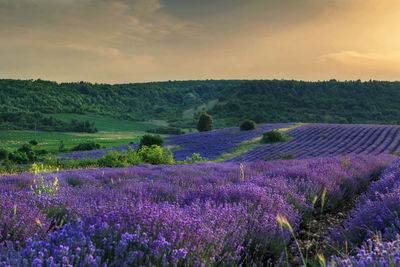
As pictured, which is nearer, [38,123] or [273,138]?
[273,138]

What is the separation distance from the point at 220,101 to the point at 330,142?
72.5m

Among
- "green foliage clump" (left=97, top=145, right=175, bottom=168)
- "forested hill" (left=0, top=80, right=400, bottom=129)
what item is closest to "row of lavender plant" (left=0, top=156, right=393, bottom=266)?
"green foliage clump" (left=97, top=145, right=175, bottom=168)

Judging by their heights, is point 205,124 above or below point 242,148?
above

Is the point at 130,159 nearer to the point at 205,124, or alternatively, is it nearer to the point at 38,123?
the point at 205,124

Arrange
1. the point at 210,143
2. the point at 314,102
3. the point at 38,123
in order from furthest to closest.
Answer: the point at 314,102 → the point at 38,123 → the point at 210,143

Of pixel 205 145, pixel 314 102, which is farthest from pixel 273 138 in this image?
pixel 314 102

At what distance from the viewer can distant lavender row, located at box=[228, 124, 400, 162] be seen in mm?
20266

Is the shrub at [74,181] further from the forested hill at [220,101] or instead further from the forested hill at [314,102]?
the forested hill at [314,102]

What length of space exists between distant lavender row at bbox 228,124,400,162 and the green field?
3006cm

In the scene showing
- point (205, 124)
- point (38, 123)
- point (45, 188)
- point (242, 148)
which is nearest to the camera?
point (45, 188)

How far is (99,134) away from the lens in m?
64.2

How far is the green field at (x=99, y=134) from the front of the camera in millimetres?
49516

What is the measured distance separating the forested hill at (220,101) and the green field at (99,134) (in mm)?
7850

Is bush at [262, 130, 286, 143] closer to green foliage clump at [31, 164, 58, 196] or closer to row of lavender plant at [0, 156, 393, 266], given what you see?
row of lavender plant at [0, 156, 393, 266]
